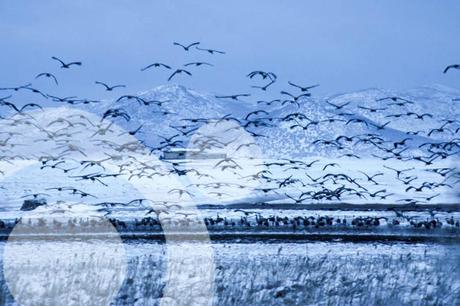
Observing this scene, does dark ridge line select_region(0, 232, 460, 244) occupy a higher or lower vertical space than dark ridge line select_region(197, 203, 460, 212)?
lower

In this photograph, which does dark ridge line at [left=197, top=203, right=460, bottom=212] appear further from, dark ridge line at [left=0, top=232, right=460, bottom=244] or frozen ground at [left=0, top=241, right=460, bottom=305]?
frozen ground at [left=0, top=241, right=460, bottom=305]

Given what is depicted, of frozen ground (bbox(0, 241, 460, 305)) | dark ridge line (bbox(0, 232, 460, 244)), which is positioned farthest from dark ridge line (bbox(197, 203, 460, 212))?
frozen ground (bbox(0, 241, 460, 305))

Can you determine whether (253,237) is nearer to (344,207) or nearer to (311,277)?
(311,277)

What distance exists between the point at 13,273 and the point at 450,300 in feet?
38.1

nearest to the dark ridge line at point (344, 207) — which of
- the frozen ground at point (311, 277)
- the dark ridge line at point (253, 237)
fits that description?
the dark ridge line at point (253, 237)

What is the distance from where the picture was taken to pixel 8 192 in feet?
194

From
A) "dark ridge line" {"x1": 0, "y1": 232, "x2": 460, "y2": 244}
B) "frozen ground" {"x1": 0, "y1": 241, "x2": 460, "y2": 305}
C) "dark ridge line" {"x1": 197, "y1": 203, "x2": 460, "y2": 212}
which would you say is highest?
"dark ridge line" {"x1": 197, "y1": 203, "x2": 460, "y2": 212}

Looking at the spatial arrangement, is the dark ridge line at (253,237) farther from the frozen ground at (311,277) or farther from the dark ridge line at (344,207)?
the dark ridge line at (344,207)

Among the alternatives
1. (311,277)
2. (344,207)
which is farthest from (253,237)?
(344,207)

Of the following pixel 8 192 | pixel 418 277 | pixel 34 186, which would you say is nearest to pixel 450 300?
pixel 418 277

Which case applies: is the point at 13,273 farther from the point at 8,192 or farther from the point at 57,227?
the point at 8,192

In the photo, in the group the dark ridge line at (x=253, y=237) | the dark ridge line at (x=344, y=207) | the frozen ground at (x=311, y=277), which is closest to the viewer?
the frozen ground at (x=311, y=277)

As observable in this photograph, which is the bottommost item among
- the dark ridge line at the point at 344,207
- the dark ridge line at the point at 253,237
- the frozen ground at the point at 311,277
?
the frozen ground at the point at 311,277

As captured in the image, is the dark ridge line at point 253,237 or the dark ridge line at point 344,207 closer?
the dark ridge line at point 253,237
